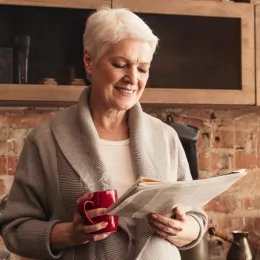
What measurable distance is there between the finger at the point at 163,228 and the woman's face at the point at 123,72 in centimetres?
32

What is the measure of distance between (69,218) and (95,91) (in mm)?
353

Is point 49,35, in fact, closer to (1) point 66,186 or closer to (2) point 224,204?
(1) point 66,186

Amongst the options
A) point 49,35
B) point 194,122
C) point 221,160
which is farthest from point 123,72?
point 221,160

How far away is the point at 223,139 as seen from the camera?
271 centimetres

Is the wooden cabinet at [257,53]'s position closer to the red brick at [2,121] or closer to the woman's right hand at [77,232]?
the red brick at [2,121]

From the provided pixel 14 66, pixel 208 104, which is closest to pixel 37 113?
pixel 14 66

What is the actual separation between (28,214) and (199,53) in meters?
1.29

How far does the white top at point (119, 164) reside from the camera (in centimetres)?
142

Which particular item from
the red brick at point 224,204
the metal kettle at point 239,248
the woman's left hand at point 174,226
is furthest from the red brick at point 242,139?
the woman's left hand at point 174,226

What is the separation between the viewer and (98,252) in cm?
137

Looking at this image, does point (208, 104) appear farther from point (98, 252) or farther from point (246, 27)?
point (98, 252)

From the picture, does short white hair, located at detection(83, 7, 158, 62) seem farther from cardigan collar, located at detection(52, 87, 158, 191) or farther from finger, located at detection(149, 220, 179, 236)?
finger, located at detection(149, 220, 179, 236)

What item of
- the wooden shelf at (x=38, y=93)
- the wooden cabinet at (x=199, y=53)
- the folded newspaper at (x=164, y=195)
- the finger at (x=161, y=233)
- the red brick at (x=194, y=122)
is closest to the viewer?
the folded newspaper at (x=164, y=195)

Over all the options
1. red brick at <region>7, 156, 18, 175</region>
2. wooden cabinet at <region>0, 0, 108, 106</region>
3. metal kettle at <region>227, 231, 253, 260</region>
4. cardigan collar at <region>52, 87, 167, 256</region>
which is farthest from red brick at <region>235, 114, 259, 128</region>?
cardigan collar at <region>52, 87, 167, 256</region>
